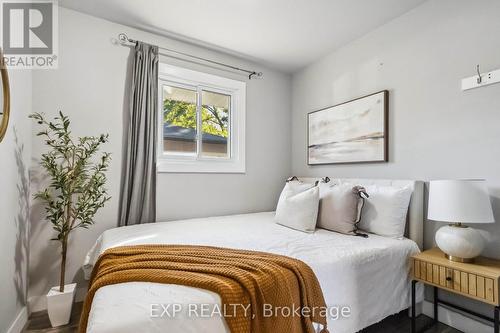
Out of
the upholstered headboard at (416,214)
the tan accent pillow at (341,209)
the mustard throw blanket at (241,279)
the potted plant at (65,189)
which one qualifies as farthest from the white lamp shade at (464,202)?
the potted plant at (65,189)

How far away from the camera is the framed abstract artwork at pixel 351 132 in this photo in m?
2.40

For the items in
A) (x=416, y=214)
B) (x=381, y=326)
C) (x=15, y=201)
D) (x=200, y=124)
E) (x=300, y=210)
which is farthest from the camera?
(x=200, y=124)

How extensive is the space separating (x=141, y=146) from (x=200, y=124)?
0.81 metres

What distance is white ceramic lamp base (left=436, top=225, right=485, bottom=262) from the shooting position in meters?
1.57

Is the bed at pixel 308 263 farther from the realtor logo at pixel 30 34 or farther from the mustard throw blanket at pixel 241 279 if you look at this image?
the realtor logo at pixel 30 34

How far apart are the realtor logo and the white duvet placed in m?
1.58

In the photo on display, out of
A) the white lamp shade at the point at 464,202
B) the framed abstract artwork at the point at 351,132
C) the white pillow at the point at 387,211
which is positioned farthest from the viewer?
the framed abstract artwork at the point at 351,132

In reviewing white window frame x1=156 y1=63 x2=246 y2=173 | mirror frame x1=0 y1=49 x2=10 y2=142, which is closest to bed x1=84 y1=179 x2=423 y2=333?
white window frame x1=156 y1=63 x2=246 y2=173

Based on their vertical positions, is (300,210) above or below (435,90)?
below

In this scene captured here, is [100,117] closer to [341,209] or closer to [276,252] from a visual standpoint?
[276,252]

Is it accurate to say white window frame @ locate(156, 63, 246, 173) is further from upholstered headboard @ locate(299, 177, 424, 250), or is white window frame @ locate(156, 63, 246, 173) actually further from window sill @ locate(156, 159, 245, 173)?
upholstered headboard @ locate(299, 177, 424, 250)

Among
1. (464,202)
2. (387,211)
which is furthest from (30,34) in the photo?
(464,202)

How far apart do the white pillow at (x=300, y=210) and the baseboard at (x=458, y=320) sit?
1111mm

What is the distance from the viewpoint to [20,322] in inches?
72.7
